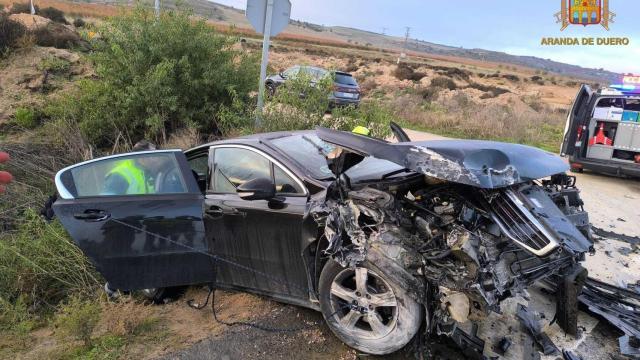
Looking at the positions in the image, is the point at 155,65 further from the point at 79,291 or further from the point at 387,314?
the point at 387,314

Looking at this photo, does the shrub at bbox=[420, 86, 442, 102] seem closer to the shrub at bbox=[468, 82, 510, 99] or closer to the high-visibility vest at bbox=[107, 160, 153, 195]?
the shrub at bbox=[468, 82, 510, 99]

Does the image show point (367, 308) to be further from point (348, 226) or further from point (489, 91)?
point (489, 91)

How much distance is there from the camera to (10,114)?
11.5 m

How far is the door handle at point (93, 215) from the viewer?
4.00 m

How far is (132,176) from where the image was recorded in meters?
4.29

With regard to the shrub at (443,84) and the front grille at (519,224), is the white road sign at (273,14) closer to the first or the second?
the front grille at (519,224)

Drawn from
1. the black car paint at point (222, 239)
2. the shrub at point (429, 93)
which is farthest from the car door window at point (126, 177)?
the shrub at point (429, 93)

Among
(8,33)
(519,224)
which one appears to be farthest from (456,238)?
(8,33)

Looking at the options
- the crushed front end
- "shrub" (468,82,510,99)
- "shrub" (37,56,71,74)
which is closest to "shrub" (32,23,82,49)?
"shrub" (37,56,71,74)

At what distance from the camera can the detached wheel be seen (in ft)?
10.1

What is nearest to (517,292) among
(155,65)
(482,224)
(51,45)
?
(482,224)

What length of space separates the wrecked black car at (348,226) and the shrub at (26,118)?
330 inches

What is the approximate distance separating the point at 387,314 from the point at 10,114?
11.8 meters

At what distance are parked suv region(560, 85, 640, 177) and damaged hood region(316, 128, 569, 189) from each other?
→ 695 centimetres
